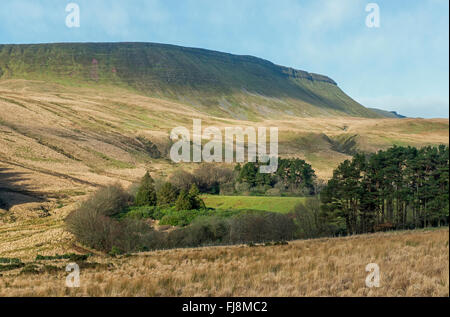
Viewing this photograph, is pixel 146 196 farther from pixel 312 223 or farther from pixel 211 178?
pixel 312 223

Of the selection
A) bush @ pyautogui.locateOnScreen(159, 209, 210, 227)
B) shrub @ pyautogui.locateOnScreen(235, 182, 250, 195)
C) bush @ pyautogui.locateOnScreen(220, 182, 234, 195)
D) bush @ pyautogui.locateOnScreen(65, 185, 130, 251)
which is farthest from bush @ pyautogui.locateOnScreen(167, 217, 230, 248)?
bush @ pyautogui.locateOnScreen(220, 182, 234, 195)

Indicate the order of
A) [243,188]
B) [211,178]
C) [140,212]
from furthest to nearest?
1. [211,178]
2. [243,188]
3. [140,212]

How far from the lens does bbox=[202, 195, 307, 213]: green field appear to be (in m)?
51.8

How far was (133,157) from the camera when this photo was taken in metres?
100

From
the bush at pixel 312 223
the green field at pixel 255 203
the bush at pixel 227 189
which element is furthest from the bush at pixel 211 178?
the bush at pixel 312 223

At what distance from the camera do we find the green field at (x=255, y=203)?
51750 millimetres

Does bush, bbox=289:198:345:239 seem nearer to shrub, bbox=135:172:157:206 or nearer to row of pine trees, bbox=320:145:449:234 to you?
row of pine trees, bbox=320:145:449:234

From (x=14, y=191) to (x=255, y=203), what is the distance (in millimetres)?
35303

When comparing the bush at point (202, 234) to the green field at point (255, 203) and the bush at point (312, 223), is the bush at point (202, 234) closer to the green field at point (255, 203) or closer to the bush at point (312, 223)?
the bush at point (312, 223)

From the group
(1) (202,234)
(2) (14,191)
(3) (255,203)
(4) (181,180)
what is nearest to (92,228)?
(1) (202,234)

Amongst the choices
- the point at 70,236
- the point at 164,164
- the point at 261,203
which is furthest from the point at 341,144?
the point at 70,236

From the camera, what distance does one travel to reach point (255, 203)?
5506 centimetres
